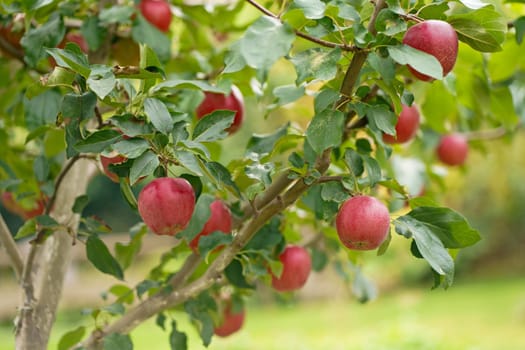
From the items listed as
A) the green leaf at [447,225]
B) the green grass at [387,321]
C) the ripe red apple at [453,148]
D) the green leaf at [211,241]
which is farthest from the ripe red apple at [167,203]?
the green grass at [387,321]

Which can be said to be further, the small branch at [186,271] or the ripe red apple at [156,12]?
the ripe red apple at [156,12]

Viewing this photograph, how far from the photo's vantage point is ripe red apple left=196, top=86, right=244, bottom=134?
3.25ft

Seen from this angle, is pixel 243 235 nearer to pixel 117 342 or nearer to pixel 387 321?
pixel 117 342

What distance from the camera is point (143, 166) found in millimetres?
644

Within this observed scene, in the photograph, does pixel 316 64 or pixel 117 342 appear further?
pixel 117 342

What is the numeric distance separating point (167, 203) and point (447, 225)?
→ 0.91 feet

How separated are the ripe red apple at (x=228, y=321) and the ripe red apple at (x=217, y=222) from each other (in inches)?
8.2

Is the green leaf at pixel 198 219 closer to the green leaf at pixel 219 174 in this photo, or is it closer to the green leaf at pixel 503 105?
the green leaf at pixel 219 174

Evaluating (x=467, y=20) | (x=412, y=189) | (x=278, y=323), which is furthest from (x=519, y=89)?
(x=278, y=323)

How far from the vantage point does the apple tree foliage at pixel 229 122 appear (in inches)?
25.8

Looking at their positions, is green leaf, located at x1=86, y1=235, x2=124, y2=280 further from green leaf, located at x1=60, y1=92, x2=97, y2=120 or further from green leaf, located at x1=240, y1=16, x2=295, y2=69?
green leaf, located at x1=240, y1=16, x2=295, y2=69

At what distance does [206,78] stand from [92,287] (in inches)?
220

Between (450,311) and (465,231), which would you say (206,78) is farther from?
(450,311)

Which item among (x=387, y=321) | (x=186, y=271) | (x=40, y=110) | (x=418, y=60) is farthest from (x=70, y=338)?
(x=387, y=321)
